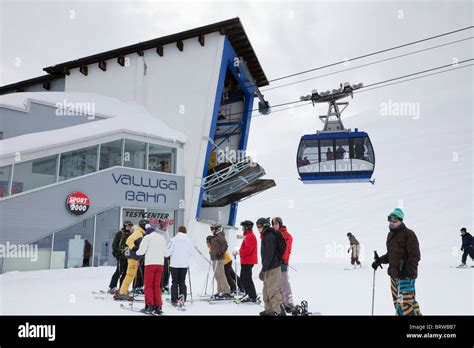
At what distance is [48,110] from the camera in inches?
769

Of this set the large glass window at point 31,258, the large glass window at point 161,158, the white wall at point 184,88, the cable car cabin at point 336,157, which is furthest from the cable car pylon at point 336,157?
the large glass window at point 31,258

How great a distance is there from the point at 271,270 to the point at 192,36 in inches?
751

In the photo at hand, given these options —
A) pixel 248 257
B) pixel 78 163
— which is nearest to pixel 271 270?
pixel 248 257

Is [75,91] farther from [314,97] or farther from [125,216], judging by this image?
[314,97]

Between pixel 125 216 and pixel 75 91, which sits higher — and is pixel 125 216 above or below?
below

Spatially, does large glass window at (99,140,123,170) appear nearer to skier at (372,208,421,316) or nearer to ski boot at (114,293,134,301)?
ski boot at (114,293,134,301)

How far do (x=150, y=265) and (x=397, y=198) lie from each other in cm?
3776

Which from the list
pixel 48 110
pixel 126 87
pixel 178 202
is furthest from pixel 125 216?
pixel 126 87

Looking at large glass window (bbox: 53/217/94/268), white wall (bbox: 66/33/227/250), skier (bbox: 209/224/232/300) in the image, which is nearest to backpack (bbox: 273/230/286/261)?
skier (bbox: 209/224/232/300)

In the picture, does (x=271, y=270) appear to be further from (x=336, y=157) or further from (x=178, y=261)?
(x=336, y=157)

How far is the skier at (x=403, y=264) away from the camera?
218 inches

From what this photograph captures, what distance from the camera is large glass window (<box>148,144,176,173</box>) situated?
19984 millimetres

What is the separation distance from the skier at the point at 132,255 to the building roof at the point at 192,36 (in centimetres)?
1677

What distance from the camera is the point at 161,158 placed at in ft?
67.6
